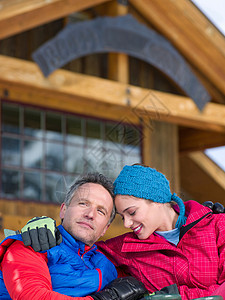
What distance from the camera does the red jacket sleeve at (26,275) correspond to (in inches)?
87.6

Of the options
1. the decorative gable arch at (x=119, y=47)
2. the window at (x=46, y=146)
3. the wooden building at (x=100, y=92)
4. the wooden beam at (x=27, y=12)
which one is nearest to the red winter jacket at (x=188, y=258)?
the wooden beam at (x=27, y=12)

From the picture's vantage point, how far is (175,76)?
25.4ft

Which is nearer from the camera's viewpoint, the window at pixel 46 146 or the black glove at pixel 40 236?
the black glove at pixel 40 236

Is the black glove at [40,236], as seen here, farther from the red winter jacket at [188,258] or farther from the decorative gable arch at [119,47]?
the decorative gable arch at [119,47]

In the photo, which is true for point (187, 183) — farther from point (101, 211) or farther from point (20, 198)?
point (101, 211)

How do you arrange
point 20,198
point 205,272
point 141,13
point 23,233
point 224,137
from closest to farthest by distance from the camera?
point 23,233
point 205,272
point 20,198
point 141,13
point 224,137

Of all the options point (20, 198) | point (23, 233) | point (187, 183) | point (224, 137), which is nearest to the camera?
point (23, 233)

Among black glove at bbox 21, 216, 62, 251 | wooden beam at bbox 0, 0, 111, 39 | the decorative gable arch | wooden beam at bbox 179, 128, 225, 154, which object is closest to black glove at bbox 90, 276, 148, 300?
black glove at bbox 21, 216, 62, 251

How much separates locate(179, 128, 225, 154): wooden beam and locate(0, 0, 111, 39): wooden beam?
3.53 metres

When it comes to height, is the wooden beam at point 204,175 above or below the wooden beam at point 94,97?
below

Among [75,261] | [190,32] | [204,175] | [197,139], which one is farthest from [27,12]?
→ [204,175]

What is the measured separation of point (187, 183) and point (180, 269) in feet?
28.9

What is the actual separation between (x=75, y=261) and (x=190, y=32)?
225 inches

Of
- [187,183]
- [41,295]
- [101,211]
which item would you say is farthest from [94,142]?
[41,295]
